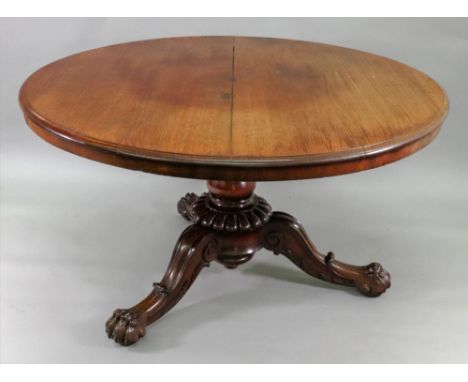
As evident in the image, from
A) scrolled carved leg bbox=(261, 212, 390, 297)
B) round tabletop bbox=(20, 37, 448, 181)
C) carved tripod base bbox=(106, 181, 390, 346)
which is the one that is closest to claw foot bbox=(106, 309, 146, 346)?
carved tripod base bbox=(106, 181, 390, 346)

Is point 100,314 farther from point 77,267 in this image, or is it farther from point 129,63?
point 129,63

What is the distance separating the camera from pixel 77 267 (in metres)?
1.84

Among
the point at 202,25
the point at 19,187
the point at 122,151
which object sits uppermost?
the point at 122,151

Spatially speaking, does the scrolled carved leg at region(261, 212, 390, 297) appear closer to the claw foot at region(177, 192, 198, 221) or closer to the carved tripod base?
the carved tripod base

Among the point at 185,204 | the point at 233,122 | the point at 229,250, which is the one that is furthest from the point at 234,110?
the point at 185,204

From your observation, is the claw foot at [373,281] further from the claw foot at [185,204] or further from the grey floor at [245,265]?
the claw foot at [185,204]

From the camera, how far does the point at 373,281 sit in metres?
1.73

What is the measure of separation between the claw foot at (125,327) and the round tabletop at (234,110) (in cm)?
50

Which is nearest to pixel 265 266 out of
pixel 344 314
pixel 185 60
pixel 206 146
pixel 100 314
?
pixel 344 314

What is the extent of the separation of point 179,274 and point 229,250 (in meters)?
0.14

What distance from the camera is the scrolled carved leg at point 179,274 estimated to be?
1.58 metres

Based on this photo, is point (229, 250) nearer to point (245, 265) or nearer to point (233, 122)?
point (245, 265)

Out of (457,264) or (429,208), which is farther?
(429,208)

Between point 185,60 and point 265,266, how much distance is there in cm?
63
